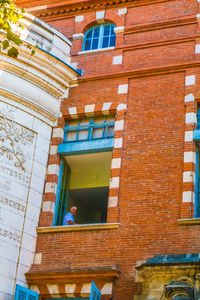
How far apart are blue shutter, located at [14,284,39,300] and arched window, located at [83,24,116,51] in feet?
23.5

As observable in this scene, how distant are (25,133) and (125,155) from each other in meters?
2.57

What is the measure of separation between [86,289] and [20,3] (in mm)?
9285

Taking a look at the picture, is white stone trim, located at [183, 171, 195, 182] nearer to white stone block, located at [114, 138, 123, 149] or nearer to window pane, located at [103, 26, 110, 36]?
white stone block, located at [114, 138, 123, 149]

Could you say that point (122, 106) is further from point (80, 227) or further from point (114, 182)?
point (80, 227)

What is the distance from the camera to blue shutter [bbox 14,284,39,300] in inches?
598

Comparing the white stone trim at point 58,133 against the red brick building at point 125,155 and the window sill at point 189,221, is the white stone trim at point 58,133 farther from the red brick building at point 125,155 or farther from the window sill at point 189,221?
the window sill at point 189,221

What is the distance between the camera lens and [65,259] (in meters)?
15.9

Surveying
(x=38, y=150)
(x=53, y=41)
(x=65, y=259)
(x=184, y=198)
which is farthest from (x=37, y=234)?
(x=53, y=41)

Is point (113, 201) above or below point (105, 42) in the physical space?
below

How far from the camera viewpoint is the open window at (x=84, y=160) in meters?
17.3

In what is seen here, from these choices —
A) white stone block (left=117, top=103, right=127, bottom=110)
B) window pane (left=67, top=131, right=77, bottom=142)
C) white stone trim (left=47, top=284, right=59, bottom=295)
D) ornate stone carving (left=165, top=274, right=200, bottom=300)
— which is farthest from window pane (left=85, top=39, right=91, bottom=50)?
ornate stone carving (left=165, top=274, right=200, bottom=300)

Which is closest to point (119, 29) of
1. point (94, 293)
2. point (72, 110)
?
point (72, 110)

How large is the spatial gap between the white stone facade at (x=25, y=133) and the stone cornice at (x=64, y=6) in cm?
140

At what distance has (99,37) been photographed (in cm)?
1931
